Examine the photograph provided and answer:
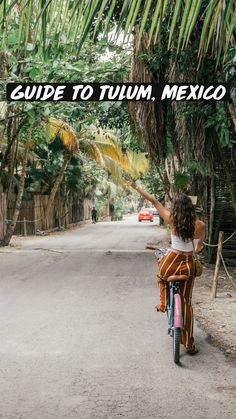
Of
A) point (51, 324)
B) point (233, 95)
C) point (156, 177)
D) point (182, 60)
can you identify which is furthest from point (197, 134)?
point (156, 177)

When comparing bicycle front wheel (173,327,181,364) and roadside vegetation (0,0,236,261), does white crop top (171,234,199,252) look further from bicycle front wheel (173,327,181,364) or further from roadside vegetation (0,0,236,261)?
roadside vegetation (0,0,236,261)

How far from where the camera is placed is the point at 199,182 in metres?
14.0

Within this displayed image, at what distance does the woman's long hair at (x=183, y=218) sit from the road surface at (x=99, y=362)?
1.28 metres

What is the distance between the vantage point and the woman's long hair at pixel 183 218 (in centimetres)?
540

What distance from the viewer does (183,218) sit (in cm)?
542

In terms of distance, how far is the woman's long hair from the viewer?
5398 millimetres

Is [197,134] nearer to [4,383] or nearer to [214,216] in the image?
[214,216]

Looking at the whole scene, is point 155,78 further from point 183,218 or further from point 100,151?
point 100,151

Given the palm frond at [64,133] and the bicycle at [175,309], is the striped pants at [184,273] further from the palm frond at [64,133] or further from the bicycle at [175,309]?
the palm frond at [64,133]

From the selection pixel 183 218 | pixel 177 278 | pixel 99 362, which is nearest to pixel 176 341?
pixel 177 278

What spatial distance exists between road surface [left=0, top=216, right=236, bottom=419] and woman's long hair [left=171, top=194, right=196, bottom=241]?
4.21 feet

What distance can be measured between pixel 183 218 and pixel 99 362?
1.68 meters

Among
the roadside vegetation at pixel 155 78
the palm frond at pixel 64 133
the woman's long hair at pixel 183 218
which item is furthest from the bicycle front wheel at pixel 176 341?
the palm frond at pixel 64 133

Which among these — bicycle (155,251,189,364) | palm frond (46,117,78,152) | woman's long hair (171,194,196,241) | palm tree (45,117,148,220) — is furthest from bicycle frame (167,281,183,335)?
palm tree (45,117,148,220)
